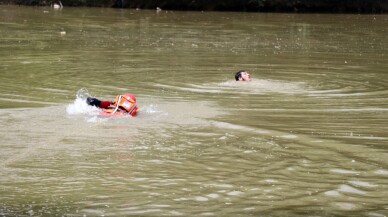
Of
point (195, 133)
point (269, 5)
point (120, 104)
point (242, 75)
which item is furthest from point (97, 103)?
point (269, 5)

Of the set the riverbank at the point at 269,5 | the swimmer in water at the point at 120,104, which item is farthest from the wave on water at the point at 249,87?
the riverbank at the point at 269,5

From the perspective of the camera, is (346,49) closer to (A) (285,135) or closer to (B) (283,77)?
(B) (283,77)

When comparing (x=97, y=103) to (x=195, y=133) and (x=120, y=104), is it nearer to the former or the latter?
(x=120, y=104)

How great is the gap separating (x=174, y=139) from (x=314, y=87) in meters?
7.01

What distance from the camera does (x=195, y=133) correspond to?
13633 mm

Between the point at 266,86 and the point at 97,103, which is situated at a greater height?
the point at 97,103

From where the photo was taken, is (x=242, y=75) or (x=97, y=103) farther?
(x=242, y=75)

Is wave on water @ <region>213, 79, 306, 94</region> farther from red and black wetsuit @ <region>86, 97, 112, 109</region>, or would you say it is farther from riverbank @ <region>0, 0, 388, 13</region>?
riverbank @ <region>0, 0, 388, 13</region>

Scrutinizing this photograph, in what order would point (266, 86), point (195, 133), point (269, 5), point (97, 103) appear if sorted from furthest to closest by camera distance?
point (269, 5) < point (266, 86) < point (97, 103) < point (195, 133)

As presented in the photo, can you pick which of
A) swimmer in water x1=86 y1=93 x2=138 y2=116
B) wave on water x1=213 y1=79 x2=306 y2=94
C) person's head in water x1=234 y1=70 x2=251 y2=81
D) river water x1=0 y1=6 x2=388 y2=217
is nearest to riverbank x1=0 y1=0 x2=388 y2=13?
river water x1=0 y1=6 x2=388 y2=217

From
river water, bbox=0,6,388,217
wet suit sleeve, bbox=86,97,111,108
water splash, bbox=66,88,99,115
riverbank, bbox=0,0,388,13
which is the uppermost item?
riverbank, bbox=0,0,388,13

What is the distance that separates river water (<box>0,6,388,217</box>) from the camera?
9.68 meters

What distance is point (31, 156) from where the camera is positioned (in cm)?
1175

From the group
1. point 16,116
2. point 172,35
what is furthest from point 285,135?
point 172,35
